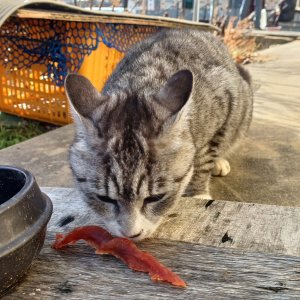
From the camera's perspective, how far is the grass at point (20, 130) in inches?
217

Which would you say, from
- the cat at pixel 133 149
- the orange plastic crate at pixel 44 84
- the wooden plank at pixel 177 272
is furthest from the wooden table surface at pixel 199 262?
the orange plastic crate at pixel 44 84

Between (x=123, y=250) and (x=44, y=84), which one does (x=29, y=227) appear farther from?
(x=44, y=84)

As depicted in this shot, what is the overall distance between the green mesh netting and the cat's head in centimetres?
307

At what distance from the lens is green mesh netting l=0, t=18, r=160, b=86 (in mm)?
4980

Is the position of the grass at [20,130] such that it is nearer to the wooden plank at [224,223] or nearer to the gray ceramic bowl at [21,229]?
the wooden plank at [224,223]

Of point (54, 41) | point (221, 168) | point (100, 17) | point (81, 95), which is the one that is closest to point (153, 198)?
point (81, 95)

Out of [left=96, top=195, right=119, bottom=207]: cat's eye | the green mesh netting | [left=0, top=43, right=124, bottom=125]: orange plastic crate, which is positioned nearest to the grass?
[left=0, top=43, right=124, bottom=125]: orange plastic crate

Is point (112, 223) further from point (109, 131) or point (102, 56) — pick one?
point (102, 56)

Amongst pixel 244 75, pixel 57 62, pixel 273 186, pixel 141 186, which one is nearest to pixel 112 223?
pixel 141 186

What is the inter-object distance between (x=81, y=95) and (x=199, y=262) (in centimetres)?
90

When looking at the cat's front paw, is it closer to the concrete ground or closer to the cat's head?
the concrete ground

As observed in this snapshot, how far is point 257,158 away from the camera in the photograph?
396 cm

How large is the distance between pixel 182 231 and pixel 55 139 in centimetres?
302

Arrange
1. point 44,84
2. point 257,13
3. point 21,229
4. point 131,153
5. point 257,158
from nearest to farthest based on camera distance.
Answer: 1. point 21,229
2. point 131,153
3. point 257,158
4. point 44,84
5. point 257,13
